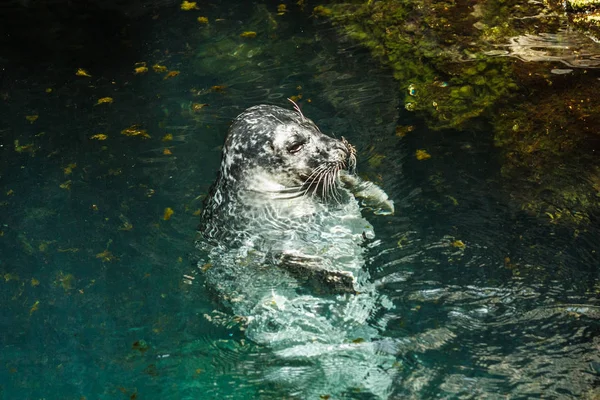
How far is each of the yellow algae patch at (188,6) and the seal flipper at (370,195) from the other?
6.78 m

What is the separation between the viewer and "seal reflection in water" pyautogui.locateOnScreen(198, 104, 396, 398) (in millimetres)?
5289

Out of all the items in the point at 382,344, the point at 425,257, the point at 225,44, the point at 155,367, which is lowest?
the point at 155,367

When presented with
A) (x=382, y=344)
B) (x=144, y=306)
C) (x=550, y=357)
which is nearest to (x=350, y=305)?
(x=382, y=344)

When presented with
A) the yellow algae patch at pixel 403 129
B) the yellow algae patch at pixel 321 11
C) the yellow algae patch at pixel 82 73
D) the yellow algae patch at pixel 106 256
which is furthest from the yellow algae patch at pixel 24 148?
the yellow algae patch at pixel 321 11

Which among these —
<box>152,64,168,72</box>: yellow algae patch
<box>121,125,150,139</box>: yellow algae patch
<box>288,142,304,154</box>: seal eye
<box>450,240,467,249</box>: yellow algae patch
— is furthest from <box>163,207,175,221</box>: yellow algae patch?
<box>152,64,168,72</box>: yellow algae patch

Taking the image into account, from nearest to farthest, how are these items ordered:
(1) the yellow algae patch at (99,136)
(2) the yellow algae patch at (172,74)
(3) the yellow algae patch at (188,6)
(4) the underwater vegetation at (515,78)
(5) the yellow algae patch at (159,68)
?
(4) the underwater vegetation at (515,78)
(1) the yellow algae patch at (99,136)
(2) the yellow algae patch at (172,74)
(5) the yellow algae patch at (159,68)
(3) the yellow algae patch at (188,6)

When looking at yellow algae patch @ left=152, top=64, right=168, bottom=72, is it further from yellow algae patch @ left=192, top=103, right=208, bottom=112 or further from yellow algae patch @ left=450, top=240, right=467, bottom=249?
yellow algae patch @ left=450, top=240, right=467, bottom=249

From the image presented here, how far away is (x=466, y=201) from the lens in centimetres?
620

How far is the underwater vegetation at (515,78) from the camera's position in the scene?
6.23 meters

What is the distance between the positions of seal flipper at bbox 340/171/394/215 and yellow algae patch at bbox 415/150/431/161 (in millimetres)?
874

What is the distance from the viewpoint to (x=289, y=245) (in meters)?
5.61

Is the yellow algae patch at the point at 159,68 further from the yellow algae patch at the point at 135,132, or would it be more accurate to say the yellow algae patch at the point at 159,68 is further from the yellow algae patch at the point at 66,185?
the yellow algae patch at the point at 66,185

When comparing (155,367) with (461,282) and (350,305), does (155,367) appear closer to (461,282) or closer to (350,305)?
(350,305)

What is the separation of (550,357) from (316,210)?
2.44 meters
